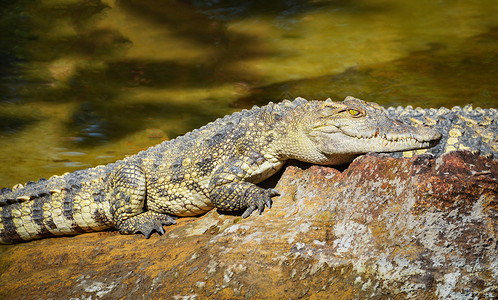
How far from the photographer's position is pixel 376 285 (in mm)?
2271

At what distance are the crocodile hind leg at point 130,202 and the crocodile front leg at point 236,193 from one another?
58 cm

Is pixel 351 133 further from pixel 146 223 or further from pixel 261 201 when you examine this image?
A: pixel 146 223

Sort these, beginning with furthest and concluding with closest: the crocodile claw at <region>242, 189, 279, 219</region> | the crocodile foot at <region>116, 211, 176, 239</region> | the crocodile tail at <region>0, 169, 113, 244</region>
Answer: the crocodile tail at <region>0, 169, 113, 244</region> → the crocodile foot at <region>116, 211, 176, 239</region> → the crocodile claw at <region>242, 189, 279, 219</region>

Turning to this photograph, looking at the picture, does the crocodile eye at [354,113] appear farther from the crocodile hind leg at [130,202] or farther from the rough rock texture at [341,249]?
the crocodile hind leg at [130,202]

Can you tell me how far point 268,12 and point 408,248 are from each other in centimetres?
892

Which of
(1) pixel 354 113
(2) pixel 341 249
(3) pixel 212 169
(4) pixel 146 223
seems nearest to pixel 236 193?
(3) pixel 212 169

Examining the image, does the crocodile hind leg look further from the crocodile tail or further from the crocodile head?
the crocodile head

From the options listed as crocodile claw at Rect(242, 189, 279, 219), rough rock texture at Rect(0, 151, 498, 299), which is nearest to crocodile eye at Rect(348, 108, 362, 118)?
rough rock texture at Rect(0, 151, 498, 299)

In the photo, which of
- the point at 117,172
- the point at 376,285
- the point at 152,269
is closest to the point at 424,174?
the point at 376,285

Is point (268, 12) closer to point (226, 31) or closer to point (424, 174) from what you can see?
point (226, 31)

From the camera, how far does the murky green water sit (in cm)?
649

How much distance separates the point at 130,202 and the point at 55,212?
75 cm

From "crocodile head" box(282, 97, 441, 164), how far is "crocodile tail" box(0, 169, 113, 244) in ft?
6.35

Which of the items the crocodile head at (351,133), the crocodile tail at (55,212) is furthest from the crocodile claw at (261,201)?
the crocodile tail at (55,212)
